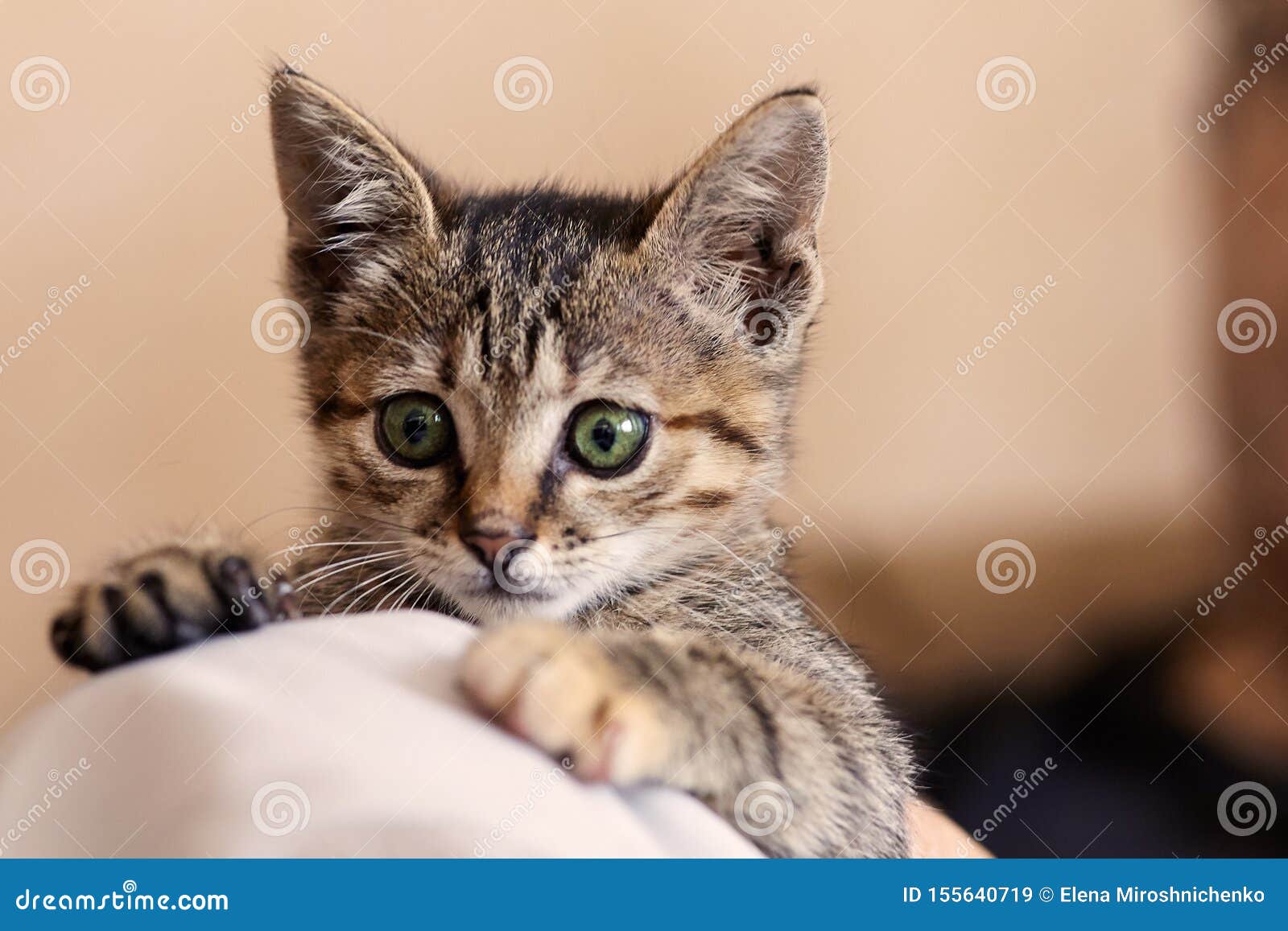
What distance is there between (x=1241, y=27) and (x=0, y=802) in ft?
6.62

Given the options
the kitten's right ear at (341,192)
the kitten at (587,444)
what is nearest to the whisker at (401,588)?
the kitten at (587,444)

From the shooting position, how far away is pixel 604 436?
0.86 metres

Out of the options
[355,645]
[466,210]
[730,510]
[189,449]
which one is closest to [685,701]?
[355,645]

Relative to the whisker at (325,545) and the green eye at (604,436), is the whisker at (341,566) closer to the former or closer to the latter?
the whisker at (325,545)

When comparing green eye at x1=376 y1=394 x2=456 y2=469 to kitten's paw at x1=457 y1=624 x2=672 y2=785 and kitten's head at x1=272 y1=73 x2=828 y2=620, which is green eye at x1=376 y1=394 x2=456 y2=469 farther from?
kitten's paw at x1=457 y1=624 x2=672 y2=785

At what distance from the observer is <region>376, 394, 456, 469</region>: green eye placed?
0.87 meters

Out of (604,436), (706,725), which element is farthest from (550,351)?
(706,725)

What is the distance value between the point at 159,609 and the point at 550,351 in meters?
0.38

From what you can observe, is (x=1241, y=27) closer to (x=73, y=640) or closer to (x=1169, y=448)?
(x=1169, y=448)

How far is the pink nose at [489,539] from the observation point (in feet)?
2.59

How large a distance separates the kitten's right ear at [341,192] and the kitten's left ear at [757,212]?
25 centimetres

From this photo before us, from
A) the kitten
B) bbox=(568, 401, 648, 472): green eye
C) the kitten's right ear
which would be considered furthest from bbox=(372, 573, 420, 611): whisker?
the kitten's right ear

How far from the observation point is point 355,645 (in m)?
0.57

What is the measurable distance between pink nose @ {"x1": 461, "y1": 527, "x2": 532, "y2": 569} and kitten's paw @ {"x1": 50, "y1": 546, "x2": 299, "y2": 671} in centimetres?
17
